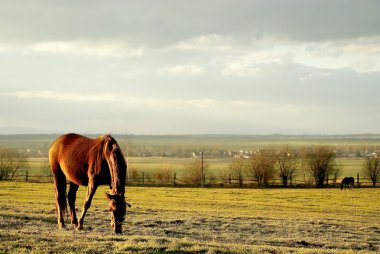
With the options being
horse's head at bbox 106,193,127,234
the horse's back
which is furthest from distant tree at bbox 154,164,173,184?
horse's head at bbox 106,193,127,234

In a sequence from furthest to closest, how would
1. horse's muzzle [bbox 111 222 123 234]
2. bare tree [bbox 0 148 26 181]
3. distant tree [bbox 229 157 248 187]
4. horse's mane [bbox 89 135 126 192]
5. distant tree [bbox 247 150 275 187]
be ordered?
1. distant tree [bbox 229 157 248 187]
2. distant tree [bbox 247 150 275 187]
3. bare tree [bbox 0 148 26 181]
4. horse's muzzle [bbox 111 222 123 234]
5. horse's mane [bbox 89 135 126 192]

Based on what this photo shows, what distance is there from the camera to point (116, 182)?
1149 cm

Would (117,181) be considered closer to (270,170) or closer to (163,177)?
(163,177)

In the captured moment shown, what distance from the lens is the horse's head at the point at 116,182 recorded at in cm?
1143

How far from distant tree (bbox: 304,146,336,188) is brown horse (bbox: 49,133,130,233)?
200ft

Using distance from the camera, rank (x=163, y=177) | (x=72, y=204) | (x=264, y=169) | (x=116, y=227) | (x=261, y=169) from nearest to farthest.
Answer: (x=116, y=227), (x=72, y=204), (x=163, y=177), (x=261, y=169), (x=264, y=169)

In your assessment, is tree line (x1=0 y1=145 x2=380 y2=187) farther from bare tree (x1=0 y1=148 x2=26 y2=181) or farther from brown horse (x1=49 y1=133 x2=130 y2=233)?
brown horse (x1=49 y1=133 x2=130 y2=233)

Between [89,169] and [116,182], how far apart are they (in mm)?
1430

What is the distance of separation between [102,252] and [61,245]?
1.09 metres

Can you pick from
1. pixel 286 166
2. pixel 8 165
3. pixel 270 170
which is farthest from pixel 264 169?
pixel 8 165

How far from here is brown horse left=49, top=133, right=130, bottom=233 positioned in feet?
38.0

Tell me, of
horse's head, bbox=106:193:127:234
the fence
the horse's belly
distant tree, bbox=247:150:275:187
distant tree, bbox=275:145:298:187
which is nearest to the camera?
horse's head, bbox=106:193:127:234

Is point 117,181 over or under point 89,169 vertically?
under

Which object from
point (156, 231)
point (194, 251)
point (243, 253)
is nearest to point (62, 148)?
point (156, 231)
